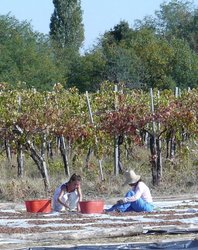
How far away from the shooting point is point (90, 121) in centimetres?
1952

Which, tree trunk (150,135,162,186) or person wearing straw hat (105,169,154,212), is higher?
tree trunk (150,135,162,186)

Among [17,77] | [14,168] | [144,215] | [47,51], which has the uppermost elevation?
[47,51]

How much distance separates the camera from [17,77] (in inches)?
1462

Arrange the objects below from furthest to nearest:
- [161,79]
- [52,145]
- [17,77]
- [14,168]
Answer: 1. [161,79]
2. [17,77]
3. [52,145]
4. [14,168]

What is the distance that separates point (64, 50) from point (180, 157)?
33319 mm

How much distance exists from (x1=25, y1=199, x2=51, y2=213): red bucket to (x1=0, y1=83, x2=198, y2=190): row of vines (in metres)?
3.81

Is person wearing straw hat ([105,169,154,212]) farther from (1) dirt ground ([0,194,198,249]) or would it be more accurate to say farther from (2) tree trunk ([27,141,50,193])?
(2) tree trunk ([27,141,50,193])

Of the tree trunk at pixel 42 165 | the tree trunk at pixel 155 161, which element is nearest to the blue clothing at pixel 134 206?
the tree trunk at pixel 42 165

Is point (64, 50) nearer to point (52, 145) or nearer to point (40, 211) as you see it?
point (52, 145)

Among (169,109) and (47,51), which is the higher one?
(47,51)

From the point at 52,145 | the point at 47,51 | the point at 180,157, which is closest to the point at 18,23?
the point at 47,51

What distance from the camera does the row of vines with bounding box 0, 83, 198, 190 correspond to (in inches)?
719

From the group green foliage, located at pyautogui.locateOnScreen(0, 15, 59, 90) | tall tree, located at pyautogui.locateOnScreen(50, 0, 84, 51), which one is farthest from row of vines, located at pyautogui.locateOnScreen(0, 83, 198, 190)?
tall tree, located at pyautogui.locateOnScreen(50, 0, 84, 51)

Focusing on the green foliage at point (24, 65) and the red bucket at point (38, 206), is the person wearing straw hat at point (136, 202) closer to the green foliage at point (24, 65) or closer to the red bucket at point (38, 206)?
the red bucket at point (38, 206)
